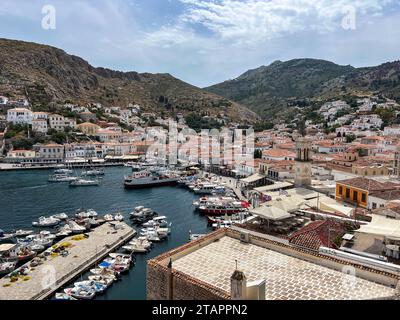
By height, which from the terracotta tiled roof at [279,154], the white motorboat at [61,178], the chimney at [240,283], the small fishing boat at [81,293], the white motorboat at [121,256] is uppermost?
the chimney at [240,283]

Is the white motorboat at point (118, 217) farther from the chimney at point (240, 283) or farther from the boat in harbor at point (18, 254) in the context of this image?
the chimney at point (240, 283)

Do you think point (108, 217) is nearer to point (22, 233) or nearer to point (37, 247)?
point (22, 233)

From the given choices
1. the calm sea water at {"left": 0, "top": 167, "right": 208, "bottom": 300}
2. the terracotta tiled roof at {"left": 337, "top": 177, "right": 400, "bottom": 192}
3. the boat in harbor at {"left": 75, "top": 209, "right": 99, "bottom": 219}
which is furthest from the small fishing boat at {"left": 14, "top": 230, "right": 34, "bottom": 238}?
the terracotta tiled roof at {"left": 337, "top": 177, "right": 400, "bottom": 192}

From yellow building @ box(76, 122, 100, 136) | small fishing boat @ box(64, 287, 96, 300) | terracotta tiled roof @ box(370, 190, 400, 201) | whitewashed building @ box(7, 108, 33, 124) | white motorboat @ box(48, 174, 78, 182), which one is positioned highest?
whitewashed building @ box(7, 108, 33, 124)

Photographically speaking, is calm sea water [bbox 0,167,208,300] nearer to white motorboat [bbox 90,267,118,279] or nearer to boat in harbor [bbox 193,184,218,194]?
white motorboat [bbox 90,267,118,279]

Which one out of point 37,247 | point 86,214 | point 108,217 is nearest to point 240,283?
point 37,247

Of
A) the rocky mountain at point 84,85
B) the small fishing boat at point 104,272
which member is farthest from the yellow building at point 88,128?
the small fishing boat at point 104,272

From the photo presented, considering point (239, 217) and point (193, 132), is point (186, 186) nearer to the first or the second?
point (239, 217)

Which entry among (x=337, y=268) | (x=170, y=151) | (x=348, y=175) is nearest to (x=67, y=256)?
(x=337, y=268)
